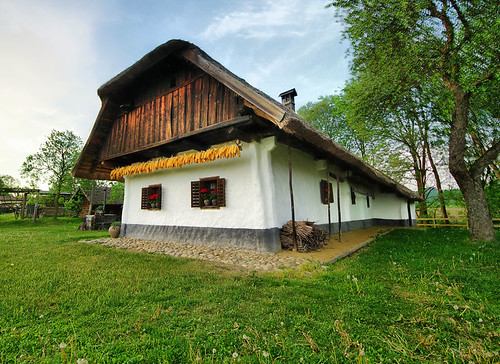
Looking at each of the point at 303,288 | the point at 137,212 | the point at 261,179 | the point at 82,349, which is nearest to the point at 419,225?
the point at 261,179

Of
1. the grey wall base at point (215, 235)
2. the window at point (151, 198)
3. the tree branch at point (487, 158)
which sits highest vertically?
the tree branch at point (487, 158)

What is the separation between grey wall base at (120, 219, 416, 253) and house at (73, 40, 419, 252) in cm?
3

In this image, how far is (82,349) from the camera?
65.7 inches

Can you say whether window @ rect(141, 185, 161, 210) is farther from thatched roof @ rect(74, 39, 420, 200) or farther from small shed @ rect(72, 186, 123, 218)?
small shed @ rect(72, 186, 123, 218)

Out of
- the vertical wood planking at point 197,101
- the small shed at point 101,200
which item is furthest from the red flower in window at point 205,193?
the small shed at point 101,200

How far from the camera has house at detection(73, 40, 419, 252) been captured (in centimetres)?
557

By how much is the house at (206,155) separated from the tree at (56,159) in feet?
52.3

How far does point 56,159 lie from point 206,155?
23445mm

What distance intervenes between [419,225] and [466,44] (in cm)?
1151

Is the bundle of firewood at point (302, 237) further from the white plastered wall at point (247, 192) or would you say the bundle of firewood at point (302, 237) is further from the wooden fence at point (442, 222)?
the wooden fence at point (442, 222)

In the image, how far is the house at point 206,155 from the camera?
5570mm

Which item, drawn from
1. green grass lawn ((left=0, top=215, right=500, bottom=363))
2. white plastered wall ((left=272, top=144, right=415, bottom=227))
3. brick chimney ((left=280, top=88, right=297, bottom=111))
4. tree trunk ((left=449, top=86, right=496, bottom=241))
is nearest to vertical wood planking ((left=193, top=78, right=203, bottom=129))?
white plastered wall ((left=272, top=144, right=415, bottom=227))

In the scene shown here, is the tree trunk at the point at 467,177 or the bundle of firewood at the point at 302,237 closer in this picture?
the bundle of firewood at the point at 302,237

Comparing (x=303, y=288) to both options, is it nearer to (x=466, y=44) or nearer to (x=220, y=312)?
(x=220, y=312)
